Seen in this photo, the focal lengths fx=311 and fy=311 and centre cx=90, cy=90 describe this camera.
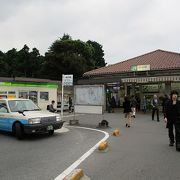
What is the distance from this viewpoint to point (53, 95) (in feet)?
103

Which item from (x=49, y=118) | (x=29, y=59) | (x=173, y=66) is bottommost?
(x=49, y=118)

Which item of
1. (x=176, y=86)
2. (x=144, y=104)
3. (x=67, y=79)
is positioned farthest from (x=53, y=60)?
(x=67, y=79)

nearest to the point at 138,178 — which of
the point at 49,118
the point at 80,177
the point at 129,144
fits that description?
the point at 80,177

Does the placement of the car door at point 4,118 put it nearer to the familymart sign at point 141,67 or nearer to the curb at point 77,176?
the curb at point 77,176

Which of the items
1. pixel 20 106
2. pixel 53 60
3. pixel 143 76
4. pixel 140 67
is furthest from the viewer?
pixel 53 60

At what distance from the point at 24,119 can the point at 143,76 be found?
62.1 ft

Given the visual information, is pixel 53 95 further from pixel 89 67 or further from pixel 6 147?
pixel 89 67

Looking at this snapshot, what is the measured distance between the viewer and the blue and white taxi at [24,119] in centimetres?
1187

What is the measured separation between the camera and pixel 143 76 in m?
29.1

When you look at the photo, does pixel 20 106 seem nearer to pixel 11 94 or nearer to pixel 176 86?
pixel 11 94

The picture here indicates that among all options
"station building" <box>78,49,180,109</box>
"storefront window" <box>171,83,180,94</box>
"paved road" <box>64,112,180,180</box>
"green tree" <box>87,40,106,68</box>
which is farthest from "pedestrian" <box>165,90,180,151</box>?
"green tree" <box>87,40,106,68</box>

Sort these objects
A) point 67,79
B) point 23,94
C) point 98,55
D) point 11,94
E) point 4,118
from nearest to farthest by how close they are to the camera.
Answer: point 4,118, point 67,79, point 11,94, point 23,94, point 98,55

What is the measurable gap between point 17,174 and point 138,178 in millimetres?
2589

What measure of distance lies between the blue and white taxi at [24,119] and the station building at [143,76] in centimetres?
1710
